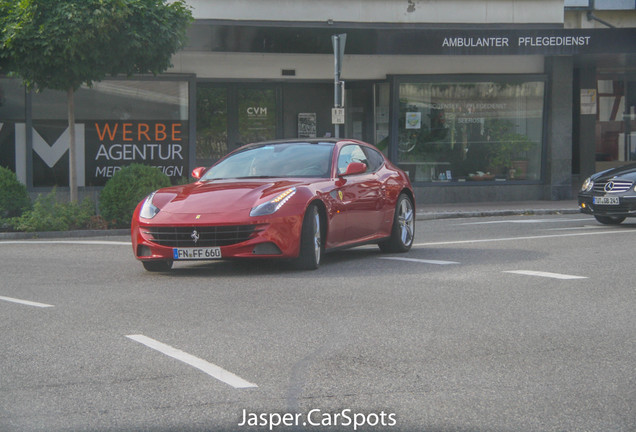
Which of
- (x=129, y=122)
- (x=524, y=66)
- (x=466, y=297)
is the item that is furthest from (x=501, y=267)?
(x=524, y=66)

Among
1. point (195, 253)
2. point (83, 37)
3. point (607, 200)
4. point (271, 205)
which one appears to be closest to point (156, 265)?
point (195, 253)

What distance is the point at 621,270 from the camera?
10891 millimetres

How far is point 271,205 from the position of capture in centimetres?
1046

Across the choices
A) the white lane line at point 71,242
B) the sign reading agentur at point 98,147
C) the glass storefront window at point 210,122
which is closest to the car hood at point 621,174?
the white lane line at point 71,242

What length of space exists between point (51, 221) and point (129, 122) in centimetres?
584

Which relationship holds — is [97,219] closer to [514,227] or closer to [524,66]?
[514,227]

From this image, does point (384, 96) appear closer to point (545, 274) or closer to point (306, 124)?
point (306, 124)

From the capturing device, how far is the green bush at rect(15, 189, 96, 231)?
55.6ft

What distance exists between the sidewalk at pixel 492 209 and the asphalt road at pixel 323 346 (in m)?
9.37

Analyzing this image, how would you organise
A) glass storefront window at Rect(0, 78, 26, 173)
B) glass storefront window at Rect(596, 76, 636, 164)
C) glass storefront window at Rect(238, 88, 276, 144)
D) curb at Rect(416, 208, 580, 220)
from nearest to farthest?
curb at Rect(416, 208, 580, 220) < glass storefront window at Rect(0, 78, 26, 173) < glass storefront window at Rect(238, 88, 276, 144) < glass storefront window at Rect(596, 76, 636, 164)

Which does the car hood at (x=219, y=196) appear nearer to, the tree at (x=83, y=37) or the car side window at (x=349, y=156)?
the car side window at (x=349, y=156)

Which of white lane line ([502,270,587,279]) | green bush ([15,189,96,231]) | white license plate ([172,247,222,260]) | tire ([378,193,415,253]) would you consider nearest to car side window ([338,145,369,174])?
tire ([378,193,415,253])

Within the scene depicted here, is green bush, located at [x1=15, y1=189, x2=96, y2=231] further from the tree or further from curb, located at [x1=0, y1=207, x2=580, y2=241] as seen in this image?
the tree

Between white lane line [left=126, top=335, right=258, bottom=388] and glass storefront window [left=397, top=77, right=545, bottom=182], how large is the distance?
18.1 meters
